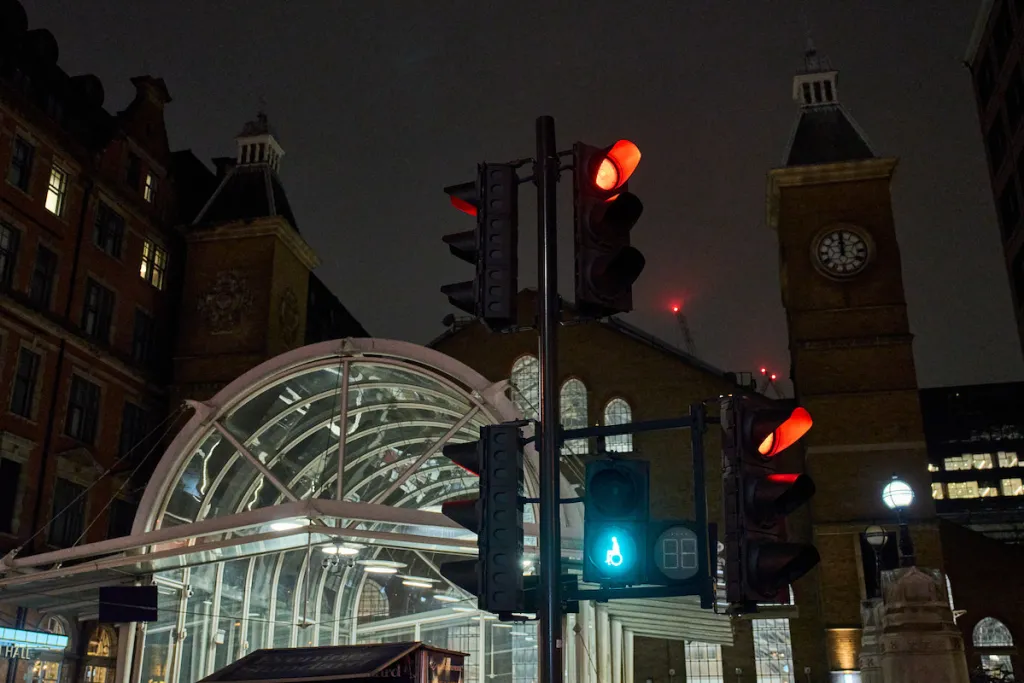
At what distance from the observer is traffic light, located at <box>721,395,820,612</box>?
222 inches

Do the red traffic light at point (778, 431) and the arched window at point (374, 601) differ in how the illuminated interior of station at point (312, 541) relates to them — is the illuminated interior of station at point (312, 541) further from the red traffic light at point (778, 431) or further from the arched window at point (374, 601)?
the red traffic light at point (778, 431)

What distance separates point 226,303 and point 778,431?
35428mm

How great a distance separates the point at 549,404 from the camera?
656cm

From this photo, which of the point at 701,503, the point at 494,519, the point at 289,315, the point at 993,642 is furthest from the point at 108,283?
the point at 993,642

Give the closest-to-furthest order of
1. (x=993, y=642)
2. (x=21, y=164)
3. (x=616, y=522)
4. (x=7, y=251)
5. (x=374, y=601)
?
1. (x=616, y=522)
2. (x=374, y=601)
3. (x=7, y=251)
4. (x=21, y=164)
5. (x=993, y=642)

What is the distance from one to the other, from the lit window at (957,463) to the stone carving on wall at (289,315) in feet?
262

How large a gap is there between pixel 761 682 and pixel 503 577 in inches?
1314

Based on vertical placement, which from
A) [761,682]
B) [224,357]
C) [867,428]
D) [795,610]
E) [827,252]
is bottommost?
[761,682]

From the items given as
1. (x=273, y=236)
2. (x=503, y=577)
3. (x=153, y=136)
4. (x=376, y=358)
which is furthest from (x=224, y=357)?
(x=503, y=577)

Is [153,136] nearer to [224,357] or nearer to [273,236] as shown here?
[273,236]

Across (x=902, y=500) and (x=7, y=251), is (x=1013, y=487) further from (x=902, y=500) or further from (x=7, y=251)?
(x=7, y=251)

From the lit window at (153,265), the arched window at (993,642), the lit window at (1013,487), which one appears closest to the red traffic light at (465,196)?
the lit window at (153,265)

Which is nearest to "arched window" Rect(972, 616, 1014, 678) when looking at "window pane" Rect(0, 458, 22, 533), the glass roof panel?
the glass roof panel

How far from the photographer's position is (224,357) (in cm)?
3803
